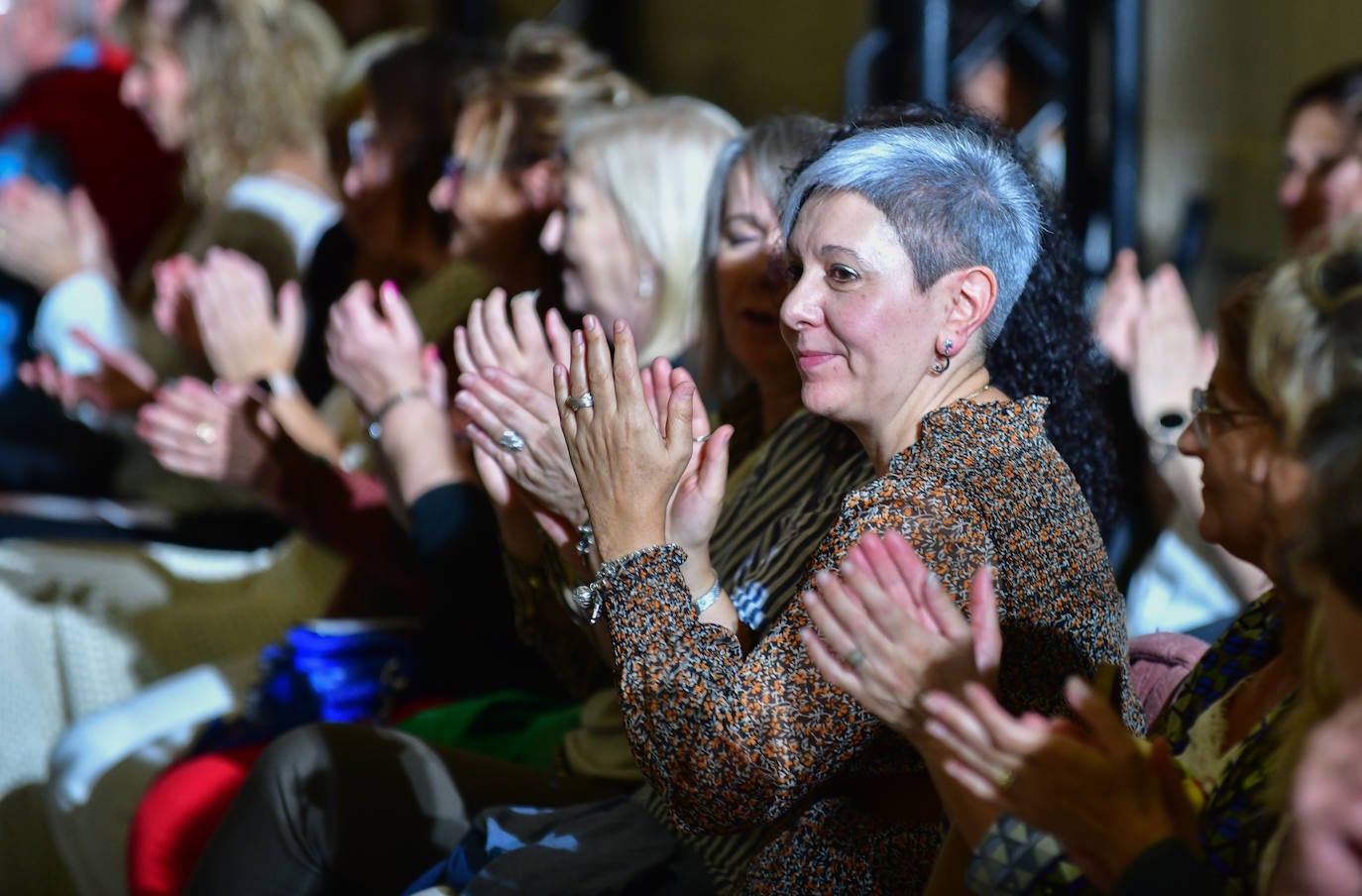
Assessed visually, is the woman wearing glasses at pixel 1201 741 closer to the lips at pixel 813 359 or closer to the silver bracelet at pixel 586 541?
the lips at pixel 813 359

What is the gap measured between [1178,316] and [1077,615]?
998 mm

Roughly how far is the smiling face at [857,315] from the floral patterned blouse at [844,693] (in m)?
0.08

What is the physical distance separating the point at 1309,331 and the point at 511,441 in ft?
2.89

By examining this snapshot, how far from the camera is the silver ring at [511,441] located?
1627 millimetres

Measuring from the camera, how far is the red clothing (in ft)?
12.0

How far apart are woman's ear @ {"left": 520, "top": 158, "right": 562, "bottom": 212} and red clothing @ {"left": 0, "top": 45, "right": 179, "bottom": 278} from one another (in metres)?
1.77

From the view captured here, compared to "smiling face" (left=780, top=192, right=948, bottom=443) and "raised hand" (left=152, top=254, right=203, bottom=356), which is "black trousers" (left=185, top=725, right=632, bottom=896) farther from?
"raised hand" (left=152, top=254, right=203, bottom=356)

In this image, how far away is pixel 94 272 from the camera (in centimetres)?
316

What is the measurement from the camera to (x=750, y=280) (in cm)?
181

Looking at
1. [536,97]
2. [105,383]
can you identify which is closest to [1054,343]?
[536,97]

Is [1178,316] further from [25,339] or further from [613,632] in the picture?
[25,339]

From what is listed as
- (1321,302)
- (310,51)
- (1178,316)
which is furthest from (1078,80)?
(1321,302)

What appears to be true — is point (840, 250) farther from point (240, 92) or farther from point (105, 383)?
point (240, 92)

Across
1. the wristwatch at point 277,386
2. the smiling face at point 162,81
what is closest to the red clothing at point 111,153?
the smiling face at point 162,81
